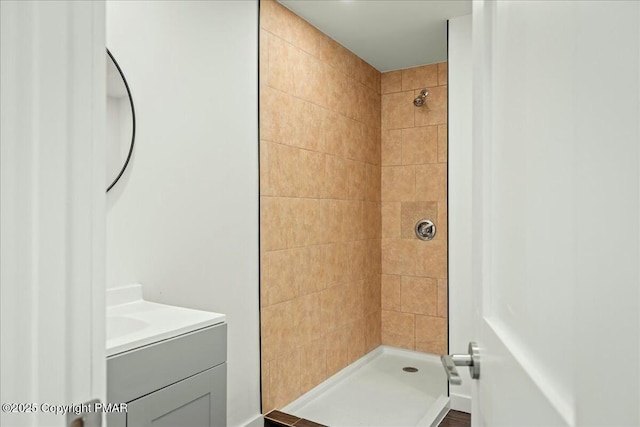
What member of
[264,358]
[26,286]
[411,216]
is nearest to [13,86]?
[26,286]

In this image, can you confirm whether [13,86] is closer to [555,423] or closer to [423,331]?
[555,423]

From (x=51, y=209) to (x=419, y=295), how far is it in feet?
11.9

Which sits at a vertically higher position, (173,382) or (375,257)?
(375,257)

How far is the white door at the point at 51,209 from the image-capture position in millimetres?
517

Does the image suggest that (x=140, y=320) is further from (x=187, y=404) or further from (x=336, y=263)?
(x=336, y=263)

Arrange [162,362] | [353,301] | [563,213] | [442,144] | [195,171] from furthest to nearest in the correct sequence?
[442,144] → [353,301] → [195,171] → [162,362] → [563,213]

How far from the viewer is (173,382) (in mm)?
1466

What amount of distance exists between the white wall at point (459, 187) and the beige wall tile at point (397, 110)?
91cm

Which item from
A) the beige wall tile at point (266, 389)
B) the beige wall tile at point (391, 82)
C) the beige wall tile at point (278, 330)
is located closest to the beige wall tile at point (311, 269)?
the beige wall tile at point (278, 330)

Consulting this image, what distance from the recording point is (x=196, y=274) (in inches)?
84.9

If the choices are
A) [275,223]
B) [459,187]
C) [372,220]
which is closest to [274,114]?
[275,223]

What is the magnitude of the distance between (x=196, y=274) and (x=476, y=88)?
5.39ft

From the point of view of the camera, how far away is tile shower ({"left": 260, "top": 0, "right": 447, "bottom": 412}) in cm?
270

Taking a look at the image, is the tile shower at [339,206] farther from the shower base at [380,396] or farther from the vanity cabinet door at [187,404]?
the vanity cabinet door at [187,404]
